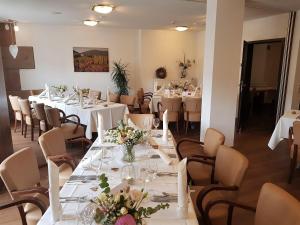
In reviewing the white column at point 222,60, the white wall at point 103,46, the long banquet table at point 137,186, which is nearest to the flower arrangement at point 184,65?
the white wall at point 103,46

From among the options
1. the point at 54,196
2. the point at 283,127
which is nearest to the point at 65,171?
the point at 54,196

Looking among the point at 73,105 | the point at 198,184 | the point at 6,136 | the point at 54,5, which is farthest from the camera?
the point at 73,105

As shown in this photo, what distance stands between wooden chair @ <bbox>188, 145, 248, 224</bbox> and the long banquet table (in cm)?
32

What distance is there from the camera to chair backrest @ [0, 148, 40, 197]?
71.6 inches

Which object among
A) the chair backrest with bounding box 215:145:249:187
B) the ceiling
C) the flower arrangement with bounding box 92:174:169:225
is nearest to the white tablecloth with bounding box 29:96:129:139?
the ceiling

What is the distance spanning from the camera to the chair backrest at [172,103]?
5.37 meters

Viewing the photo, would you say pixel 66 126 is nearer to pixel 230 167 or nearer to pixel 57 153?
pixel 57 153

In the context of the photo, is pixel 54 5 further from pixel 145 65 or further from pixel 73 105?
pixel 145 65

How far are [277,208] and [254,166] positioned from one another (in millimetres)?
2645

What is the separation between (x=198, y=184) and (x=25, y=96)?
6.00 m

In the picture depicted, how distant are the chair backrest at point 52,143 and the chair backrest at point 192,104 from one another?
321 cm

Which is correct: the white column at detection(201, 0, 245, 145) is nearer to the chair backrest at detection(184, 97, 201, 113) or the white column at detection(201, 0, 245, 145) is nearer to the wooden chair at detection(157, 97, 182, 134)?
the chair backrest at detection(184, 97, 201, 113)

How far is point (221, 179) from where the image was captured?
2.20 metres

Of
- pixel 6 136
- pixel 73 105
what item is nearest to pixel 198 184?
pixel 6 136
